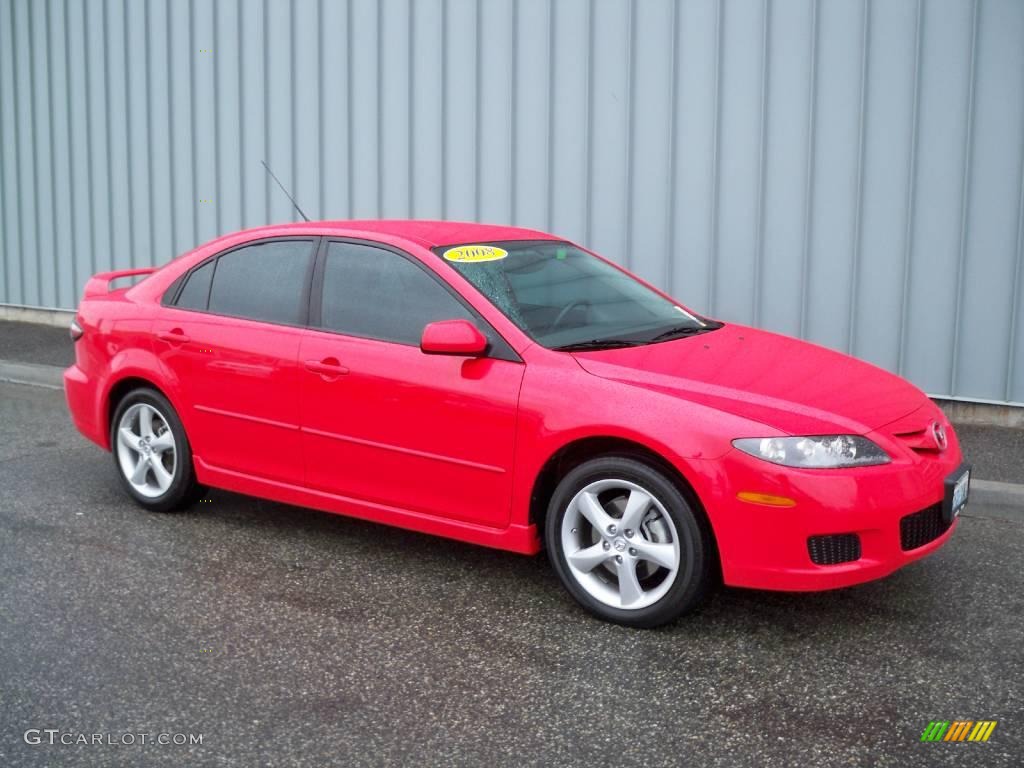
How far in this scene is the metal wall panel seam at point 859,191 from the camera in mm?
7711

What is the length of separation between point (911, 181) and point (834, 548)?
4.52 meters

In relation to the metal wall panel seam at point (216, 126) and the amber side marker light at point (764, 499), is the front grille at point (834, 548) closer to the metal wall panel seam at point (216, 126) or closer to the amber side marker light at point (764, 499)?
the amber side marker light at point (764, 499)

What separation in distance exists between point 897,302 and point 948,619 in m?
3.95

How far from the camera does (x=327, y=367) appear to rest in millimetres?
4922

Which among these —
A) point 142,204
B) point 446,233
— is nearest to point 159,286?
point 446,233

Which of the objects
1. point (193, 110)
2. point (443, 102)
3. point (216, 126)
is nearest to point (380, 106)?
point (443, 102)

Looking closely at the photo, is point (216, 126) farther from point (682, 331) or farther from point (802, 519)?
point (802, 519)

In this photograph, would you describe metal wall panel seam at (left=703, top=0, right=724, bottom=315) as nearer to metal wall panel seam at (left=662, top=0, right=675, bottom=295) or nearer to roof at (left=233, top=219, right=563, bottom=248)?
metal wall panel seam at (left=662, top=0, right=675, bottom=295)

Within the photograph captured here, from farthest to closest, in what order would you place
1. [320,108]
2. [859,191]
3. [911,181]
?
[320,108]
[859,191]
[911,181]

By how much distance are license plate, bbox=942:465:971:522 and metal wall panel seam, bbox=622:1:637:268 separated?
469 centimetres

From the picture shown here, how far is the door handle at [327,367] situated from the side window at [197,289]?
0.91 meters

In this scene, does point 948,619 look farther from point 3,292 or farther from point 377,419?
point 3,292

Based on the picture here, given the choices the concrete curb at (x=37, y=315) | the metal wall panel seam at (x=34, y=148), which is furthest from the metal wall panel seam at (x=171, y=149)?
the metal wall panel seam at (x=34, y=148)

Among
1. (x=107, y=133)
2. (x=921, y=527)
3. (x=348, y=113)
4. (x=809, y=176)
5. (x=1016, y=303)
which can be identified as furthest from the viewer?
(x=107, y=133)
